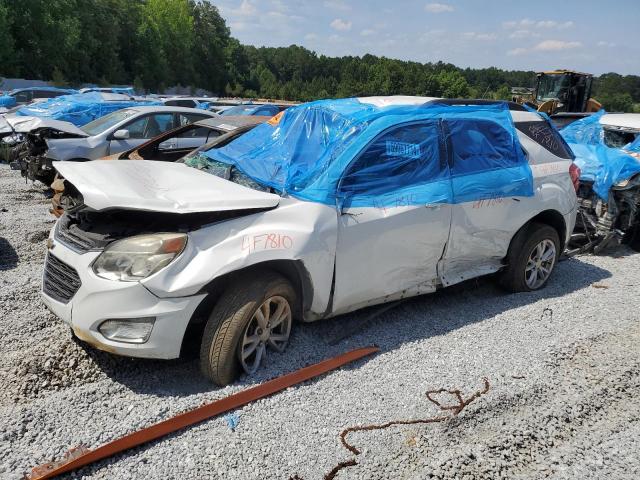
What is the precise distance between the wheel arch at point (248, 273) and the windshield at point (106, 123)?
706 cm

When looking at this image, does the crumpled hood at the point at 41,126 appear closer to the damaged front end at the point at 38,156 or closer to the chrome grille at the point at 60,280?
the damaged front end at the point at 38,156

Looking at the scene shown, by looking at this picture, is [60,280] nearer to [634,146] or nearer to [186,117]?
[634,146]

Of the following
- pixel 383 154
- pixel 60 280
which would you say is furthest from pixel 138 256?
pixel 383 154

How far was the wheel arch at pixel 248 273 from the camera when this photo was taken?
3271 millimetres

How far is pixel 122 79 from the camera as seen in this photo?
5325 cm

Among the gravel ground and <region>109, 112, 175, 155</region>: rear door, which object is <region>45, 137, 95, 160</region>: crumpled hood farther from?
the gravel ground

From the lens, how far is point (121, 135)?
369 inches

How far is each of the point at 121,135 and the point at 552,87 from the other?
17.5 meters

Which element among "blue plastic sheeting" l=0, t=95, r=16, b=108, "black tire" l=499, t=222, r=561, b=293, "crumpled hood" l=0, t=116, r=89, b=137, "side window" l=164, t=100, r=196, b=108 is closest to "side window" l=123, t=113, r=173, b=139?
"crumpled hood" l=0, t=116, r=89, b=137

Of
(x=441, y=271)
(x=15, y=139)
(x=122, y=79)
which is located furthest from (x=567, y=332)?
(x=122, y=79)

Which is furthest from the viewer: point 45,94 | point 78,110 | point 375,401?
point 45,94

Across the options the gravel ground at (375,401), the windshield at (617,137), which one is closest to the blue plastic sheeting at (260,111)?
the windshield at (617,137)

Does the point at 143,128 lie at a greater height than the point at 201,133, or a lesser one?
lesser

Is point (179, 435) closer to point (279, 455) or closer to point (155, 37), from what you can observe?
point (279, 455)
